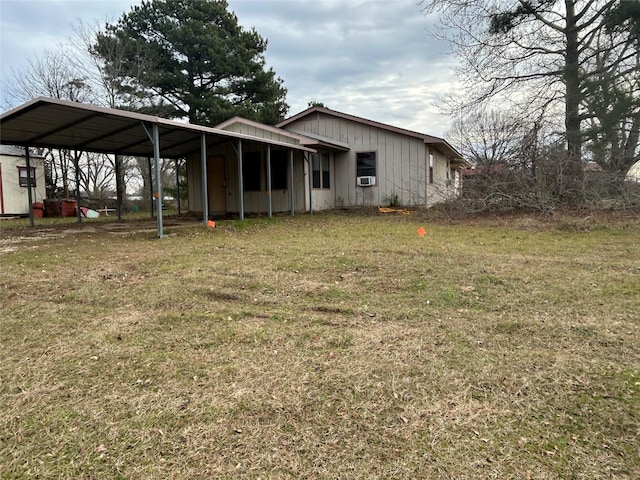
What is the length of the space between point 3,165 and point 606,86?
2223cm

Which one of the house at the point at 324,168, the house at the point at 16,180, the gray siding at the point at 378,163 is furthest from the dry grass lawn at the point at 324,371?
the house at the point at 16,180

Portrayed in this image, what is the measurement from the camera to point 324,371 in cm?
261

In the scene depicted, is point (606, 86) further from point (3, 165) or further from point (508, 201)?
point (3, 165)

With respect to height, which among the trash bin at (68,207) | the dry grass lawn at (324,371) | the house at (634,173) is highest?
the house at (634,173)

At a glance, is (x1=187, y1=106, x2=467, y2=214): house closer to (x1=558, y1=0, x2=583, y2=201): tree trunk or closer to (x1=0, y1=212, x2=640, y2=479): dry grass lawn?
(x1=558, y1=0, x2=583, y2=201): tree trunk

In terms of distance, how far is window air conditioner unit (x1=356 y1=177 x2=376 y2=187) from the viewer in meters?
15.4

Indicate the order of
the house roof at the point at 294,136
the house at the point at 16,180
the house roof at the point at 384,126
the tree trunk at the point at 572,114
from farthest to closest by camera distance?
the house at the point at 16,180
the house roof at the point at 384,126
the house roof at the point at 294,136
the tree trunk at the point at 572,114

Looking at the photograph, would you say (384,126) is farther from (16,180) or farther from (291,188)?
(16,180)

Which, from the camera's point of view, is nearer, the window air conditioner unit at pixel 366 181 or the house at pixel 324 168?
the house at pixel 324 168

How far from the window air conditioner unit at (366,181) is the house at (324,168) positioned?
1.5 inches

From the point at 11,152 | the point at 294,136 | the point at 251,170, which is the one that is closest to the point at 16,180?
the point at 11,152

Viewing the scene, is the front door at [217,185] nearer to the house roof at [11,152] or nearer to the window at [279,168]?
the window at [279,168]

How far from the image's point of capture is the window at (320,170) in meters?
14.8

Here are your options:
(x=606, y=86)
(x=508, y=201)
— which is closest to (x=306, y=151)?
(x=508, y=201)
